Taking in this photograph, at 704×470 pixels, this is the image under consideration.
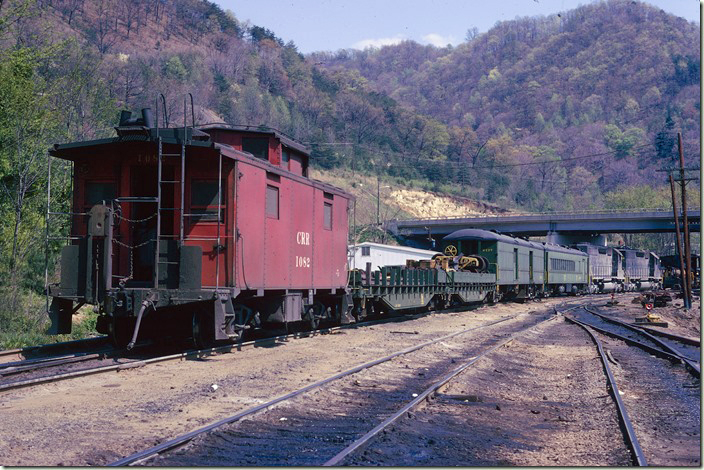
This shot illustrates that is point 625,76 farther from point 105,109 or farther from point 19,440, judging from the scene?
point 19,440

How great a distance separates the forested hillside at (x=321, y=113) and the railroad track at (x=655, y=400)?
14186 mm

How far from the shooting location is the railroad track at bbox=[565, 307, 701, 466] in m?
7.42

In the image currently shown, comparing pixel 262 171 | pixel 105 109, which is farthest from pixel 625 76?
pixel 262 171

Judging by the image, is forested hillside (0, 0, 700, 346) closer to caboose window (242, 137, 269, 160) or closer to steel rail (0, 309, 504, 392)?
steel rail (0, 309, 504, 392)

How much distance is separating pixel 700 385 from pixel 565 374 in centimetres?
238

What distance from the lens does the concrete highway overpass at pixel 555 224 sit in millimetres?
72000

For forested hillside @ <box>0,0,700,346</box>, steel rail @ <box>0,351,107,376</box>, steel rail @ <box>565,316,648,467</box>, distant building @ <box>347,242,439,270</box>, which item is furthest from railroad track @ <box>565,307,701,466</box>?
distant building @ <box>347,242,439,270</box>

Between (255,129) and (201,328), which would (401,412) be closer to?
(201,328)

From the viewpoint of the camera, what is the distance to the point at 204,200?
13.0 meters

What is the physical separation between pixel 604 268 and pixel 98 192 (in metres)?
55.3

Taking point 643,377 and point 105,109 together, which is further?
point 105,109

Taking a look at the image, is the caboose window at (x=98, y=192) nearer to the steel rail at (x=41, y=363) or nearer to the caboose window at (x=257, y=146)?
the steel rail at (x=41, y=363)

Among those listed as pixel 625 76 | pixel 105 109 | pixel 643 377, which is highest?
pixel 625 76

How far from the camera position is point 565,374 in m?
13.4
